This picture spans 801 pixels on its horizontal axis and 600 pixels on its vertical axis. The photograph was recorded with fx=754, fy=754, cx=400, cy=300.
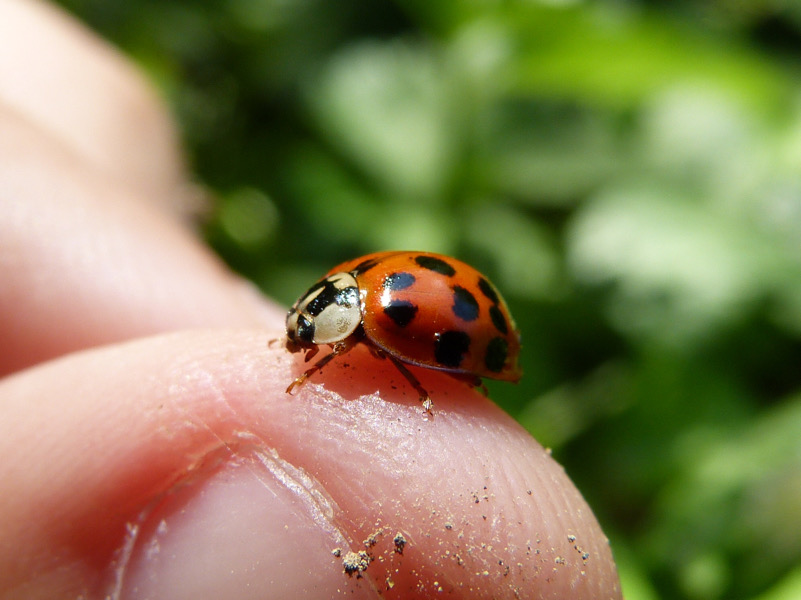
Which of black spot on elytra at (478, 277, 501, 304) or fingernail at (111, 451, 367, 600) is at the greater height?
black spot on elytra at (478, 277, 501, 304)

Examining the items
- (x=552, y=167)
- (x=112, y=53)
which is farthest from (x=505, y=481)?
(x=112, y=53)

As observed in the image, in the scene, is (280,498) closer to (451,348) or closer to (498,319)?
(451,348)

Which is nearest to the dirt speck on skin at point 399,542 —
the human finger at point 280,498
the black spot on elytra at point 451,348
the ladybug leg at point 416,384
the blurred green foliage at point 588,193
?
the human finger at point 280,498

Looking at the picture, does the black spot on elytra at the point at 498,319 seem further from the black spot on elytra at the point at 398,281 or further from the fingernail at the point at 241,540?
the fingernail at the point at 241,540

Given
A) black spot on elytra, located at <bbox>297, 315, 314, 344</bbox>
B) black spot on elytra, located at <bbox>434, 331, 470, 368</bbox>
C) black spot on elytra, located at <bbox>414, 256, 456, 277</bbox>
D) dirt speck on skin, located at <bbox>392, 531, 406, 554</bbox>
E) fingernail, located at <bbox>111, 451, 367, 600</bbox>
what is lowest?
dirt speck on skin, located at <bbox>392, 531, 406, 554</bbox>

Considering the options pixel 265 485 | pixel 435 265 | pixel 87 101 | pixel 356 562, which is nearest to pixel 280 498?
pixel 265 485

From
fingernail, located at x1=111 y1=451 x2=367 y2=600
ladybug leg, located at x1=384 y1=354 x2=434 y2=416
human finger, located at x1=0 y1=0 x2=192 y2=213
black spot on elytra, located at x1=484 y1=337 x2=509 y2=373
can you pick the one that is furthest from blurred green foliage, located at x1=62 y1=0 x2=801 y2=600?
fingernail, located at x1=111 y1=451 x2=367 y2=600

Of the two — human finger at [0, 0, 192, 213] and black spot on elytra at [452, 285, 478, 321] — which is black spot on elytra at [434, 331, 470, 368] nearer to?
black spot on elytra at [452, 285, 478, 321]
